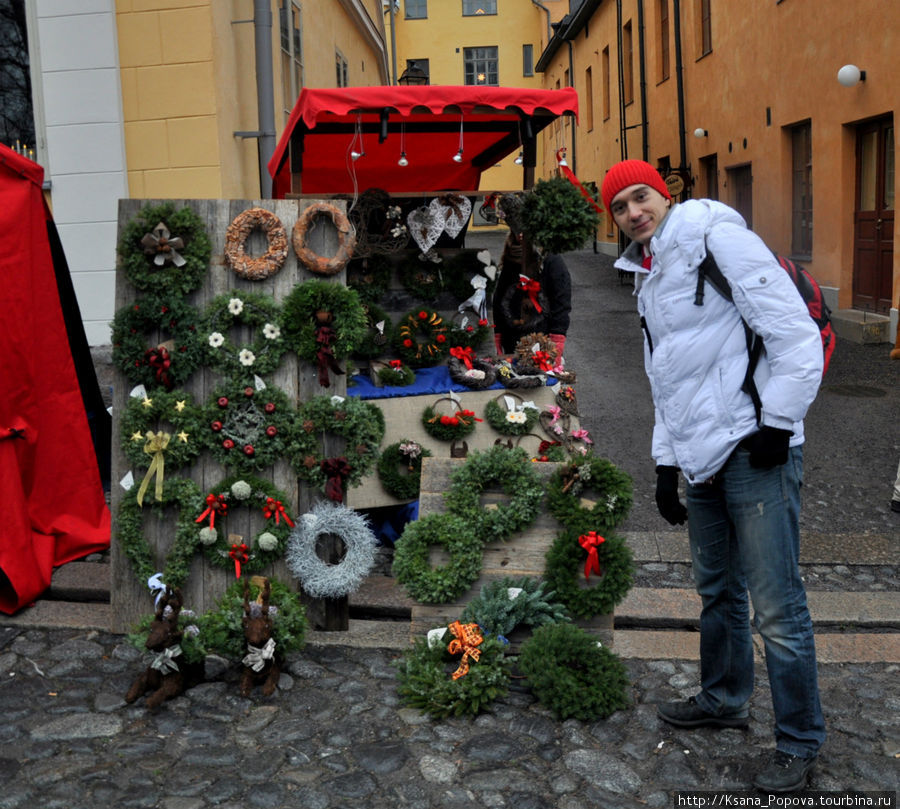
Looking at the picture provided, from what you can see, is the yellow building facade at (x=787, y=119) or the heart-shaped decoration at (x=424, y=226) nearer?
the heart-shaped decoration at (x=424, y=226)

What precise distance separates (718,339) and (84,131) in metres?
7.93

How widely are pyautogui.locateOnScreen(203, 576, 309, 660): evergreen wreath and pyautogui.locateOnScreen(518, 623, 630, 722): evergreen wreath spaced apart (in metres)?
0.91

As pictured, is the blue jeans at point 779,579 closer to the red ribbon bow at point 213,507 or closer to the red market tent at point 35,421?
the red ribbon bow at point 213,507

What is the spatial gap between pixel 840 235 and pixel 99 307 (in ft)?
29.4

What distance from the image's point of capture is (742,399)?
2.89 meters

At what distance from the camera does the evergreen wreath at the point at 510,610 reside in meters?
3.86

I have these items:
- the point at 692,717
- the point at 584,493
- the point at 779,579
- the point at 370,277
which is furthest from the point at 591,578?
the point at 370,277

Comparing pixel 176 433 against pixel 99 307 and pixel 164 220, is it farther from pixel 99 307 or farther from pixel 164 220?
pixel 99 307

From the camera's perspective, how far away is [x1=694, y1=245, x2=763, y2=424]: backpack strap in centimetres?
288

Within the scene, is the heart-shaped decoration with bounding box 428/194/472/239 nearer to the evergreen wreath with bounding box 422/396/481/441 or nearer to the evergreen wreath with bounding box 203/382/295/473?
the evergreen wreath with bounding box 422/396/481/441

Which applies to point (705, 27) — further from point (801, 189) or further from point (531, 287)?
point (531, 287)

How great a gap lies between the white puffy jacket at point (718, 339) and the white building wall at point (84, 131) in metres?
7.02

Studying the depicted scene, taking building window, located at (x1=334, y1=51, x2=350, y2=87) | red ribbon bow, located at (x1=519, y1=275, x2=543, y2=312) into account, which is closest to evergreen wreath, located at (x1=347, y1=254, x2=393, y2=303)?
red ribbon bow, located at (x1=519, y1=275, x2=543, y2=312)

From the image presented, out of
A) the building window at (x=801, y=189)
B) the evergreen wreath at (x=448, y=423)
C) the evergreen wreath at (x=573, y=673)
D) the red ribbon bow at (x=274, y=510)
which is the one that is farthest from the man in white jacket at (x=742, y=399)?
the building window at (x=801, y=189)
